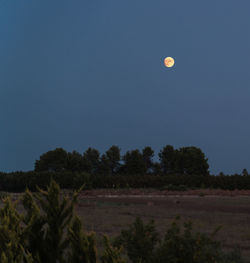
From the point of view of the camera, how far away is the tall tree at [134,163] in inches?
2635

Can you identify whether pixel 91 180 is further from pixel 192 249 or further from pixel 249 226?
pixel 192 249

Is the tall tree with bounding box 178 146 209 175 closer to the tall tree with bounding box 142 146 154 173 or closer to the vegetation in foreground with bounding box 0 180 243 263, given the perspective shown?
the tall tree with bounding box 142 146 154 173

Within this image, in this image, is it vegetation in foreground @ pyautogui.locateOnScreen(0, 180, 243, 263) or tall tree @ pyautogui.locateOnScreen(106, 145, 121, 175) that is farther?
tall tree @ pyautogui.locateOnScreen(106, 145, 121, 175)

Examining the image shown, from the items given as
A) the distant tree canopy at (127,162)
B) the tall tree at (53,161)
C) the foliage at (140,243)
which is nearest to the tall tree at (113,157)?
the distant tree canopy at (127,162)

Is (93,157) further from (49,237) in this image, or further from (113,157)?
(49,237)

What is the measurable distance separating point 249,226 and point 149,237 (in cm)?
1278

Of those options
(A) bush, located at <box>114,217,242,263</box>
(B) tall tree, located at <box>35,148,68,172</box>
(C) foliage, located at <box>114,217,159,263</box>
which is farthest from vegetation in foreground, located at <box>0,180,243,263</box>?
(B) tall tree, located at <box>35,148,68,172</box>

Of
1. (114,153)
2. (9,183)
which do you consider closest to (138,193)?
(9,183)

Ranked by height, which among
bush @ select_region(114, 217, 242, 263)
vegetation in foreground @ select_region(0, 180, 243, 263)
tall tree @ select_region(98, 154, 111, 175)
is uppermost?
tall tree @ select_region(98, 154, 111, 175)

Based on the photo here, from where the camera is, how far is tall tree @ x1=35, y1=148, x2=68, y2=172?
67.3 metres

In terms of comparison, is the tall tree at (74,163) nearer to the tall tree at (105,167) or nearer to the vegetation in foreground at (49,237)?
the tall tree at (105,167)

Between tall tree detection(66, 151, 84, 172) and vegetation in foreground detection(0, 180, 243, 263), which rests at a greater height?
tall tree detection(66, 151, 84, 172)

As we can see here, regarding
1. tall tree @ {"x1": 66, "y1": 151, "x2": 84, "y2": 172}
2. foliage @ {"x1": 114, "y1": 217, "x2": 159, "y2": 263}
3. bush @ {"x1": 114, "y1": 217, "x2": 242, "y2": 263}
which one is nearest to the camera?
bush @ {"x1": 114, "y1": 217, "x2": 242, "y2": 263}

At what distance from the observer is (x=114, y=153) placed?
6844 cm
